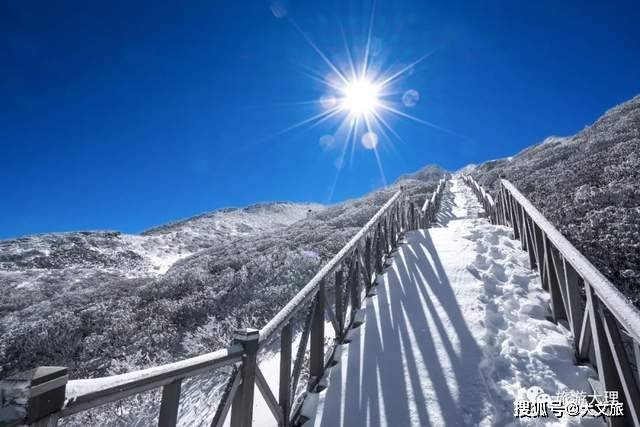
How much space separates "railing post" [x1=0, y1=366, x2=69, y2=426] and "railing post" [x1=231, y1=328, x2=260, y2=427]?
4.46ft

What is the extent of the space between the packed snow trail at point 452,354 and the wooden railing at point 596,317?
0.25m

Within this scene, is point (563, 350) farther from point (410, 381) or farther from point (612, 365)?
point (410, 381)

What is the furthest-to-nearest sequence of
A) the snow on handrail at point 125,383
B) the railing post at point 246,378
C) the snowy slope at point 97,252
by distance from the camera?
1. the snowy slope at point 97,252
2. the railing post at point 246,378
3. the snow on handrail at point 125,383

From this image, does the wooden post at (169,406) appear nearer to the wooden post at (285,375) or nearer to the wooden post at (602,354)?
the wooden post at (285,375)

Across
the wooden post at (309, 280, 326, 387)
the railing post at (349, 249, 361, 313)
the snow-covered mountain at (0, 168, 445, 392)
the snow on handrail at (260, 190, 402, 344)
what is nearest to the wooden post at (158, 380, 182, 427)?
the snow on handrail at (260, 190, 402, 344)

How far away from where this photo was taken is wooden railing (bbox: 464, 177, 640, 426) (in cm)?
244

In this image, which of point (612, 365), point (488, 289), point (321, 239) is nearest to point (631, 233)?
point (488, 289)

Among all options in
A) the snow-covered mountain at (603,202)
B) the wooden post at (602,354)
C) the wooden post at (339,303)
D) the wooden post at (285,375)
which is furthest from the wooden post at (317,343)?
the snow-covered mountain at (603,202)

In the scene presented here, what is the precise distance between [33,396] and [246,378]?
5.38ft

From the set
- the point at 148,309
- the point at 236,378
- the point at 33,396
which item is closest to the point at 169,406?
the point at 236,378

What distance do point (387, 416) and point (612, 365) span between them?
207 cm

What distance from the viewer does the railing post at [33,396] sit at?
50.4 inches

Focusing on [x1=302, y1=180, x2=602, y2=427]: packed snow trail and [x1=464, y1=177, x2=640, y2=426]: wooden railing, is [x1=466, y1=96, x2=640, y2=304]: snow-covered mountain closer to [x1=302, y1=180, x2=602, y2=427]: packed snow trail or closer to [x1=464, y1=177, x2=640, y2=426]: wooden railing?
[x1=302, y1=180, x2=602, y2=427]: packed snow trail

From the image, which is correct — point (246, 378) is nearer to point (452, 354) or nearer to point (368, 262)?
point (452, 354)
